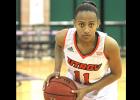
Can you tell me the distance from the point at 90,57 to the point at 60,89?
0.28m

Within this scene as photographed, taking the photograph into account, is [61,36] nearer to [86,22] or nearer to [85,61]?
[85,61]

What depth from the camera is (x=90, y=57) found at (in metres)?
2.58

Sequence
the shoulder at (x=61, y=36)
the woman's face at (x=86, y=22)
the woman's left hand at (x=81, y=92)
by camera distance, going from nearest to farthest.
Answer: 1. the woman's face at (x=86, y=22)
2. the woman's left hand at (x=81, y=92)
3. the shoulder at (x=61, y=36)

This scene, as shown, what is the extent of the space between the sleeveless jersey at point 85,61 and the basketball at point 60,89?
0.11 metres

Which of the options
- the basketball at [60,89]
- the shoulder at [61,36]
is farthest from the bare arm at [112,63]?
the shoulder at [61,36]

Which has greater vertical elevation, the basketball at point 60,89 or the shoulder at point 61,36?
the shoulder at point 61,36

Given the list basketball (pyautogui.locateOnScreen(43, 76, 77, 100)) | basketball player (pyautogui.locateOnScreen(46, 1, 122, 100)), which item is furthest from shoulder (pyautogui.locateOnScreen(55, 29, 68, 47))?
basketball (pyautogui.locateOnScreen(43, 76, 77, 100))

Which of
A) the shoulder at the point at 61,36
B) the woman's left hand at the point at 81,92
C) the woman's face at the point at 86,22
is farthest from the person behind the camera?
the shoulder at the point at 61,36

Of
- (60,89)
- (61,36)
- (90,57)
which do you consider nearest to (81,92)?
(60,89)

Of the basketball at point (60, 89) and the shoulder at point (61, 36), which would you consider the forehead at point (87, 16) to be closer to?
the shoulder at point (61, 36)

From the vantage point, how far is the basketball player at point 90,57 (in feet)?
7.88
